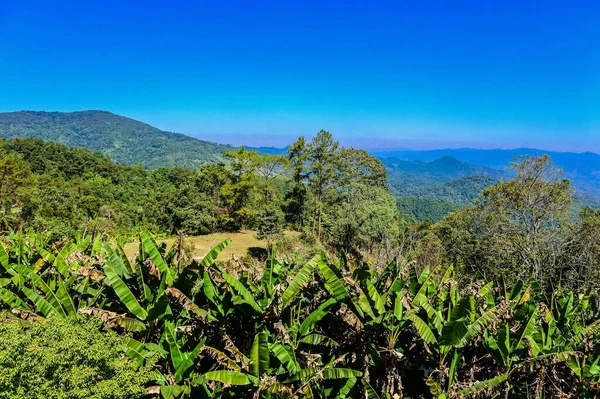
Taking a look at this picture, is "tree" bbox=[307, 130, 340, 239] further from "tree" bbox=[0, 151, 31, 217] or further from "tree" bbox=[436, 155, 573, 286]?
"tree" bbox=[0, 151, 31, 217]

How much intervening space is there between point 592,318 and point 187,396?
23.0 ft

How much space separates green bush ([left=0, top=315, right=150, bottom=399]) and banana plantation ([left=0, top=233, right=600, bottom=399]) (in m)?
0.60

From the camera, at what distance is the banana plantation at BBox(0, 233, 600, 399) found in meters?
5.08

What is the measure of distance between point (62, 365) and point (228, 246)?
970 inches

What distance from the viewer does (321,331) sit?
249 inches

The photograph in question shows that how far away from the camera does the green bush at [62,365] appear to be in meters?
3.81

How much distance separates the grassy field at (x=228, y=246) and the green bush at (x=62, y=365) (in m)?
20.0

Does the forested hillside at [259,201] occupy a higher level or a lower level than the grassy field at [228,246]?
higher

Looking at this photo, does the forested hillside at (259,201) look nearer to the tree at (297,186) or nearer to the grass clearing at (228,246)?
the tree at (297,186)

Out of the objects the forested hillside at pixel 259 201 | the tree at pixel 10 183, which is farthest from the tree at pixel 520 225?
the tree at pixel 10 183

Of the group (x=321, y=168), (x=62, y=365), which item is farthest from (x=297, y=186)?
(x=62, y=365)

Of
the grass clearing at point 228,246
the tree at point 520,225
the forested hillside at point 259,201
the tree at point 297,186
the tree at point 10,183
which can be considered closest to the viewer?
the tree at point 520,225

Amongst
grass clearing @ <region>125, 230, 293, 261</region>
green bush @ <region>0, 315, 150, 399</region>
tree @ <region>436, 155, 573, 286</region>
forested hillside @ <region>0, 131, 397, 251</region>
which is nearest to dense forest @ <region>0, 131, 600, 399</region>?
green bush @ <region>0, 315, 150, 399</region>

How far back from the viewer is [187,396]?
18.4 ft
